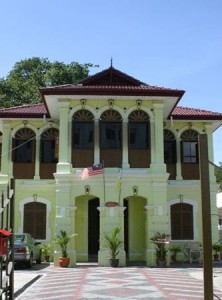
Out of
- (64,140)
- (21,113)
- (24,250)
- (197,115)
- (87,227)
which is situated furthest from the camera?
(197,115)

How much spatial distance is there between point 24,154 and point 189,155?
837cm

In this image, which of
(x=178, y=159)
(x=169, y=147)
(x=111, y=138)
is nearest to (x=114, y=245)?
(x=111, y=138)

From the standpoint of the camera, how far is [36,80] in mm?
42188

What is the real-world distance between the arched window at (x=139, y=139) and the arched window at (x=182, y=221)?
369 cm

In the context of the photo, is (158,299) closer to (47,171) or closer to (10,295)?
(10,295)

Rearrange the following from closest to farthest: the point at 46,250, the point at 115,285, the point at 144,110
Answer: the point at 115,285 < the point at 144,110 < the point at 46,250

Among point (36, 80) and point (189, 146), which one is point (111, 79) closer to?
point (189, 146)

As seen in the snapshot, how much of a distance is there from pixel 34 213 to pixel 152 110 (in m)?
7.52

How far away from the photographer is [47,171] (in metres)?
23.5

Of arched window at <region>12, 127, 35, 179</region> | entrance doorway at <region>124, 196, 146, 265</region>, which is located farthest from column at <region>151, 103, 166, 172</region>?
arched window at <region>12, 127, 35, 179</region>

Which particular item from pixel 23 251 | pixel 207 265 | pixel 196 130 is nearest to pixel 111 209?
pixel 23 251

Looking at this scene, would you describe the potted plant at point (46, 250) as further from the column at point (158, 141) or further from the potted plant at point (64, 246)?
the column at point (158, 141)

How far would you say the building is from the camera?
20.2m

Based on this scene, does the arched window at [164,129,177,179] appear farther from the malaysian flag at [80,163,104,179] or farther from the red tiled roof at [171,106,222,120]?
the malaysian flag at [80,163,104,179]
